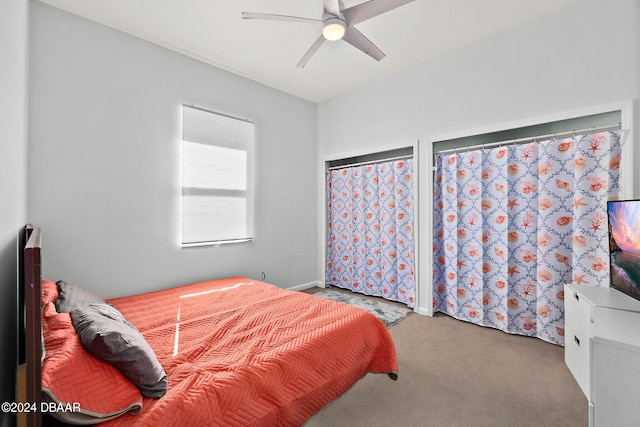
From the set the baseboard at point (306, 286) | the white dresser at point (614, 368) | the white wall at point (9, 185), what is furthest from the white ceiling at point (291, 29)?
the baseboard at point (306, 286)

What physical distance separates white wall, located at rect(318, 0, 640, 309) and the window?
1573mm

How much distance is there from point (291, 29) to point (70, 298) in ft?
8.67

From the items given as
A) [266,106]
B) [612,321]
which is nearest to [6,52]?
[266,106]

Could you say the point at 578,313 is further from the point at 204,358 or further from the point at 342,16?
the point at 342,16

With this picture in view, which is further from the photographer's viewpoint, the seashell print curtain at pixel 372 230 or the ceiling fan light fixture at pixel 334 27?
the seashell print curtain at pixel 372 230

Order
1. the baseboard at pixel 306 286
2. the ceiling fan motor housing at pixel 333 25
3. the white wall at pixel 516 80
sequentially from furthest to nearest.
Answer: the baseboard at pixel 306 286 → the white wall at pixel 516 80 → the ceiling fan motor housing at pixel 333 25

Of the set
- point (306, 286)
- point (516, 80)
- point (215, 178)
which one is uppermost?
point (516, 80)

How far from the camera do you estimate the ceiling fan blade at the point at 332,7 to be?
5.94 ft

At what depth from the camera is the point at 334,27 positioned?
1941 millimetres

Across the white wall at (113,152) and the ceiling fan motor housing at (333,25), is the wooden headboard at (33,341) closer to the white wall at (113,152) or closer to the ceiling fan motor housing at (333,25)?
the white wall at (113,152)

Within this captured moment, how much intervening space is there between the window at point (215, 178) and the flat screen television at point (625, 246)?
3.22 metres

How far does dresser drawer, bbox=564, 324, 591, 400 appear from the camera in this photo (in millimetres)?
1690

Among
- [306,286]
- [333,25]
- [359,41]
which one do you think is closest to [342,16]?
[333,25]

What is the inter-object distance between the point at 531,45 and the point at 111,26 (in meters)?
3.73
